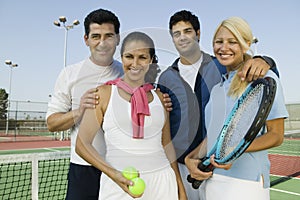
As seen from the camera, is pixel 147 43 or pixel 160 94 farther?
pixel 160 94

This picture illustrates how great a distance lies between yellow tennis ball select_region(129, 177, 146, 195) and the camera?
1.35 meters

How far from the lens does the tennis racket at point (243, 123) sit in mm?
1304

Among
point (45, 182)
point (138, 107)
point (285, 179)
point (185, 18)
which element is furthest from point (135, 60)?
point (285, 179)

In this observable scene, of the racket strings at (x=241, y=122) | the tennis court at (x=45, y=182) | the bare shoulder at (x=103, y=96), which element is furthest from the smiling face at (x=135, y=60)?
the tennis court at (x=45, y=182)

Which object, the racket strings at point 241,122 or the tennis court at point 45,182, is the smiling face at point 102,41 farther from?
the tennis court at point 45,182

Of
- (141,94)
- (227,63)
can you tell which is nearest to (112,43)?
(141,94)

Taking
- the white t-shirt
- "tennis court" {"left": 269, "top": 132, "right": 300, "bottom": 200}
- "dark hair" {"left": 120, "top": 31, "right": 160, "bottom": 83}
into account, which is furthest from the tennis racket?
"tennis court" {"left": 269, "top": 132, "right": 300, "bottom": 200}

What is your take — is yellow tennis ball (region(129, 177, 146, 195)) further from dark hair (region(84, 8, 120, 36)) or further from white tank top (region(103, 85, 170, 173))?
dark hair (region(84, 8, 120, 36))

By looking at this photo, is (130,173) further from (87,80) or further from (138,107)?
(87,80)

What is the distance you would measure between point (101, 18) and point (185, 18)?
0.51 meters

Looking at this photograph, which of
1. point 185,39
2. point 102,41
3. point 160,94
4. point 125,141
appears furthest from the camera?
point 185,39

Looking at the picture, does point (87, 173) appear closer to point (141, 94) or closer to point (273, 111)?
point (141, 94)

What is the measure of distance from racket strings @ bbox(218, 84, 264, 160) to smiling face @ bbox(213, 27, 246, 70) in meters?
0.20

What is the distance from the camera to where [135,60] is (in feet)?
4.86
